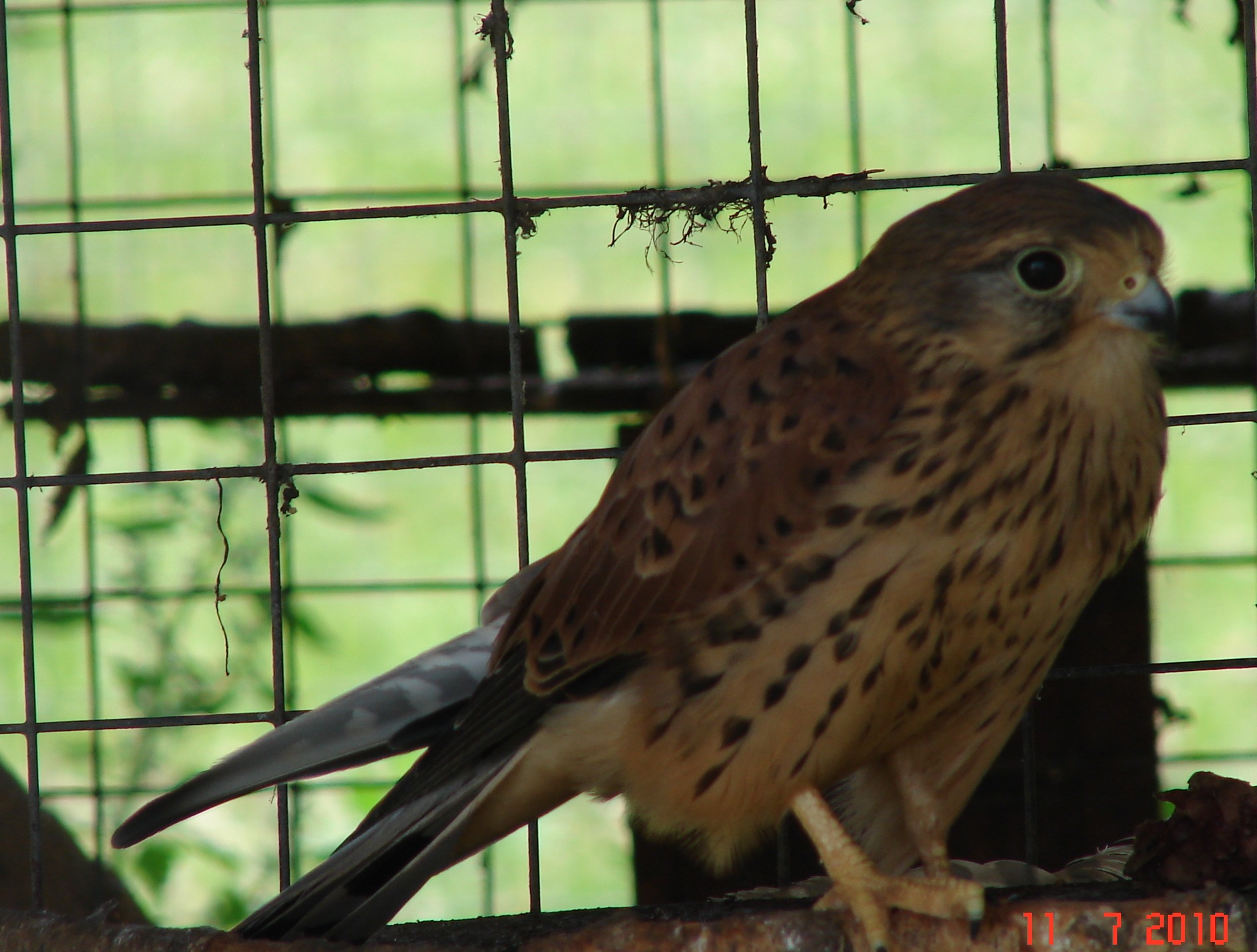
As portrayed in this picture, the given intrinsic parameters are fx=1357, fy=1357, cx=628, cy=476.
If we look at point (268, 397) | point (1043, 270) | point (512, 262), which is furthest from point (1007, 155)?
point (268, 397)

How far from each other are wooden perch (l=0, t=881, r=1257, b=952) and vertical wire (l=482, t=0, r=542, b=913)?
0.22 metres

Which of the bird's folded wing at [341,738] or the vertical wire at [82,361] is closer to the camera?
the bird's folded wing at [341,738]

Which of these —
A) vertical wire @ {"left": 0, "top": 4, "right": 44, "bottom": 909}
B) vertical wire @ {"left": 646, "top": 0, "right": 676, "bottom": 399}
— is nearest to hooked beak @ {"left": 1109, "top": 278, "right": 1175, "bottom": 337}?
vertical wire @ {"left": 646, "top": 0, "right": 676, "bottom": 399}

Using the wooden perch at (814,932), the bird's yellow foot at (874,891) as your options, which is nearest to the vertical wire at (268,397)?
the wooden perch at (814,932)

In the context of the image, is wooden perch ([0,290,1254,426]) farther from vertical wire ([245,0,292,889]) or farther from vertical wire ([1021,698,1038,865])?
vertical wire ([1021,698,1038,865])

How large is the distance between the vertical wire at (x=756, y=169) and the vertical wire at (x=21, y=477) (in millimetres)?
1267

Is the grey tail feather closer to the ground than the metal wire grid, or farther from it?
closer to the ground

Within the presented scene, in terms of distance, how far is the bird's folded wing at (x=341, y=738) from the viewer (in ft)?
6.91

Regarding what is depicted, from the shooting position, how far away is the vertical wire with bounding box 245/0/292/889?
230 cm

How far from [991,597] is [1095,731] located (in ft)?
5.36

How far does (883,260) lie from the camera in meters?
1.99

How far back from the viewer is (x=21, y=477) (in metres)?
2.38

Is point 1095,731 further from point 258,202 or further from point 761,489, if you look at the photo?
point 258,202
